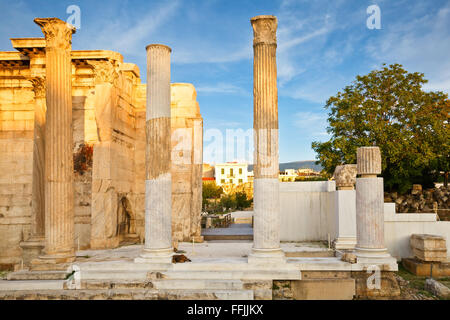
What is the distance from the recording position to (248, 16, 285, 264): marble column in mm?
9461

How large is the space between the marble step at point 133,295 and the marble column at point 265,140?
1.22 m

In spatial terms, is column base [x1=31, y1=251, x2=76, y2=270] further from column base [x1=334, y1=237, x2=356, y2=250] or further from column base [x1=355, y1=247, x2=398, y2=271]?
column base [x1=334, y1=237, x2=356, y2=250]

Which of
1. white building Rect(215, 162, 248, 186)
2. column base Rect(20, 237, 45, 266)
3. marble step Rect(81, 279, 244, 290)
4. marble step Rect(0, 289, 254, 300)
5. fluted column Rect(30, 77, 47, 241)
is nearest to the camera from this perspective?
marble step Rect(0, 289, 254, 300)

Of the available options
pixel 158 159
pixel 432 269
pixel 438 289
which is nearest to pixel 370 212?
pixel 438 289

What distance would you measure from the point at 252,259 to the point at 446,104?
2019 cm

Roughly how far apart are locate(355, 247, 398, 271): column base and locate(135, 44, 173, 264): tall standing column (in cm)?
519

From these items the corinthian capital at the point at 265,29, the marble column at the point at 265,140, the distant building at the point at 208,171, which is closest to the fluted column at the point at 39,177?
the marble column at the point at 265,140

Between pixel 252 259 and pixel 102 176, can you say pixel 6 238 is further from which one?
pixel 252 259

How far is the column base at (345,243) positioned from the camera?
11461mm

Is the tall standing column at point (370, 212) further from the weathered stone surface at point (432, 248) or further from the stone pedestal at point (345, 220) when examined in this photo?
the weathered stone surface at point (432, 248)

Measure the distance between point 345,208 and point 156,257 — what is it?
22.1 ft

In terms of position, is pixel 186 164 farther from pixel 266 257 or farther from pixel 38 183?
pixel 266 257

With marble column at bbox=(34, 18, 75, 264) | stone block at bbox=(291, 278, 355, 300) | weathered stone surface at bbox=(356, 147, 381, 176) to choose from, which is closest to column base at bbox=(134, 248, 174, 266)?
marble column at bbox=(34, 18, 75, 264)

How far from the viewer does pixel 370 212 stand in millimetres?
9500
